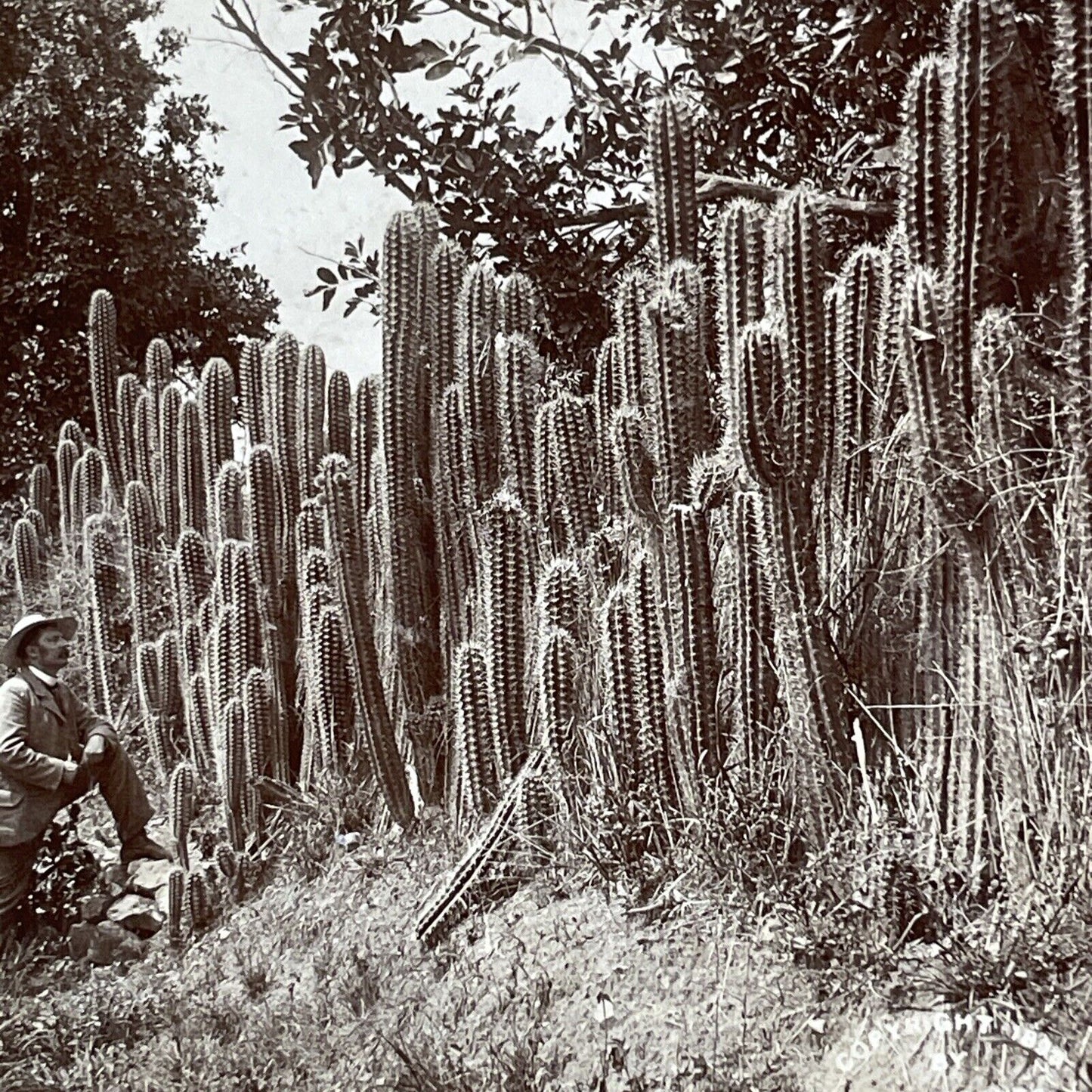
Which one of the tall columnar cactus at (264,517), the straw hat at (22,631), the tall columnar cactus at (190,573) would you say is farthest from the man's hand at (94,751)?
the tall columnar cactus at (190,573)

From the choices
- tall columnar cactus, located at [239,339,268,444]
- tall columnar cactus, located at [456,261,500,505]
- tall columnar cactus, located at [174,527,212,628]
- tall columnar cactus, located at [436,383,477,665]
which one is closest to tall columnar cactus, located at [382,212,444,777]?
tall columnar cactus, located at [436,383,477,665]

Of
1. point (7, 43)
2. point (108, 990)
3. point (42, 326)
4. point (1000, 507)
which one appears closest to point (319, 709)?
point (108, 990)

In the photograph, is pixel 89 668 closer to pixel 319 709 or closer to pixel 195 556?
pixel 195 556

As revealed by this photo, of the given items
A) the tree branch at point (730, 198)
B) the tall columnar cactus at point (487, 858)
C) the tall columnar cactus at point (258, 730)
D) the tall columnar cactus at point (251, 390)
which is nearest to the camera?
the tall columnar cactus at point (487, 858)

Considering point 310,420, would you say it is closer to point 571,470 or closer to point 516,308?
point 516,308

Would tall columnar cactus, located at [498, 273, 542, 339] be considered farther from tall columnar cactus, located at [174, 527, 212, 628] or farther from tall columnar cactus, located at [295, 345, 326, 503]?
tall columnar cactus, located at [174, 527, 212, 628]

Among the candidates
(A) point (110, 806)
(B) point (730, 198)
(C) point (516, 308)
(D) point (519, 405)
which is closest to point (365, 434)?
(C) point (516, 308)

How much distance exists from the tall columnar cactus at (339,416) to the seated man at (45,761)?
168 centimetres

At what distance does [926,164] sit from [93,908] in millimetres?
5011

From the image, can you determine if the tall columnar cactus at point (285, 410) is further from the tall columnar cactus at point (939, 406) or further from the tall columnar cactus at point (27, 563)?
the tall columnar cactus at point (939, 406)

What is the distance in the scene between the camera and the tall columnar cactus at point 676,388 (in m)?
5.00

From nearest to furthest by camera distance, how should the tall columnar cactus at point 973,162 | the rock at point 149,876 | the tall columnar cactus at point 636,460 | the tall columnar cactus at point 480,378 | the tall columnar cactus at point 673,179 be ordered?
the tall columnar cactus at point 973,162
the tall columnar cactus at point 636,460
the tall columnar cactus at point 673,179
the tall columnar cactus at point 480,378
the rock at point 149,876

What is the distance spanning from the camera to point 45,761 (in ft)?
20.9

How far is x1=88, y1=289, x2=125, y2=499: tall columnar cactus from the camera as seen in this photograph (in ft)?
34.9
